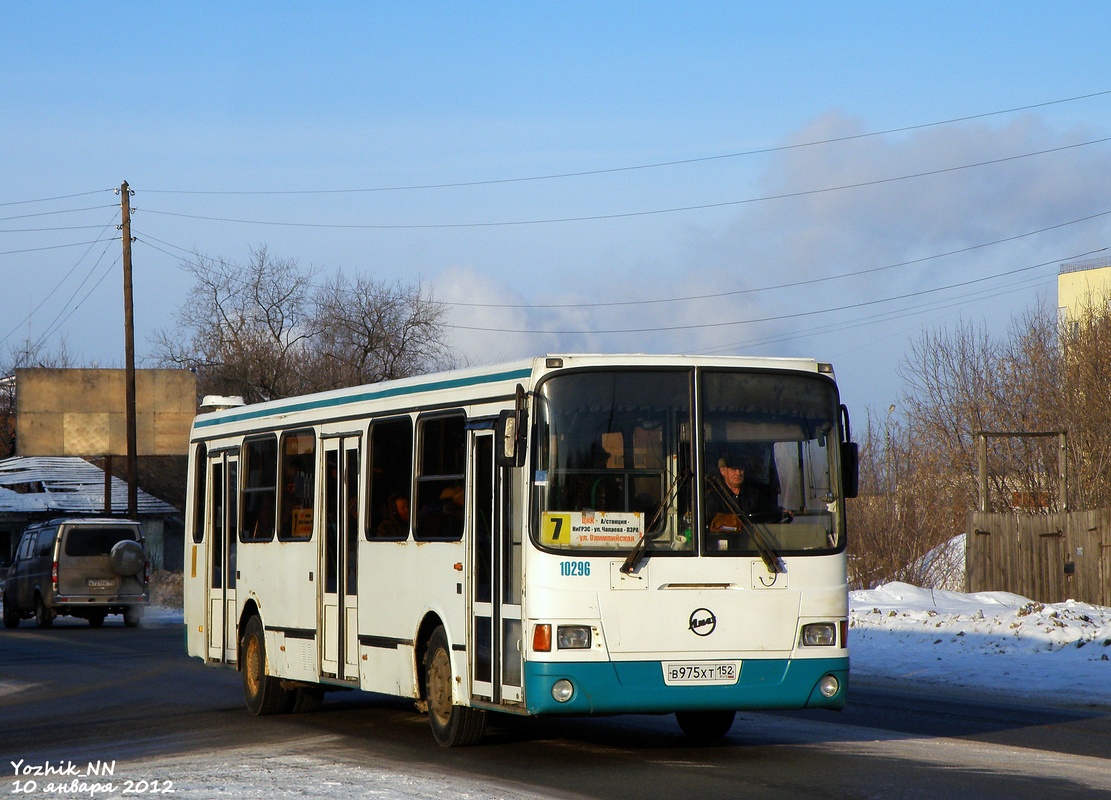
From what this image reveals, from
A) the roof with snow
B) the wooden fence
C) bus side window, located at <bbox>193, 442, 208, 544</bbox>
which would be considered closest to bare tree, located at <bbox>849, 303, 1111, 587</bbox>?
the wooden fence

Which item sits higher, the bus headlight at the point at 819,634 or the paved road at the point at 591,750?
the bus headlight at the point at 819,634

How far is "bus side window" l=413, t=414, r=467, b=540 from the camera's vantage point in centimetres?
1145

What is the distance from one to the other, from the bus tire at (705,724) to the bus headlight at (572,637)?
215cm

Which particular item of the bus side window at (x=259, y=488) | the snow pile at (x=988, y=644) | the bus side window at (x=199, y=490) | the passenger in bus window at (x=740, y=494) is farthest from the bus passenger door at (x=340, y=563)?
the snow pile at (x=988, y=644)

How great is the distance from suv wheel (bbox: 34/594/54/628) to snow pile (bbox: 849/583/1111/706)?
1850 cm

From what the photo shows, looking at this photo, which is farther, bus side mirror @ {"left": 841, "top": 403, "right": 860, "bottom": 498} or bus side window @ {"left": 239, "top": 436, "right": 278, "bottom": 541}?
bus side window @ {"left": 239, "top": 436, "right": 278, "bottom": 541}

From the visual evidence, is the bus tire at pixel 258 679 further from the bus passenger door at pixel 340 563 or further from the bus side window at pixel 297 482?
the bus passenger door at pixel 340 563

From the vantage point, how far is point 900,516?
31188 millimetres

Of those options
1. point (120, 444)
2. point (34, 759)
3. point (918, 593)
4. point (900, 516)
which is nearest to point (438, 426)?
point (34, 759)

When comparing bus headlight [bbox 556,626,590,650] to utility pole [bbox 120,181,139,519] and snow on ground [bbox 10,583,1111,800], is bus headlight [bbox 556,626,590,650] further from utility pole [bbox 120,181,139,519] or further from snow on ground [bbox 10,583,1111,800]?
utility pole [bbox 120,181,139,519]

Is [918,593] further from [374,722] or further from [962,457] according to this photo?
[374,722]

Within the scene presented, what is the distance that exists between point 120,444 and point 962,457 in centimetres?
3016

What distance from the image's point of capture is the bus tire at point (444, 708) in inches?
444

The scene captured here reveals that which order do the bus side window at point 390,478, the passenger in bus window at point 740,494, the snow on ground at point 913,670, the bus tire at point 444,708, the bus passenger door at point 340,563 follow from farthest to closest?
the bus passenger door at point 340,563 → the bus side window at point 390,478 → the bus tire at point 444,708 → the passenger in bus window at point 740,494 → the snow on ground at point 913,670
